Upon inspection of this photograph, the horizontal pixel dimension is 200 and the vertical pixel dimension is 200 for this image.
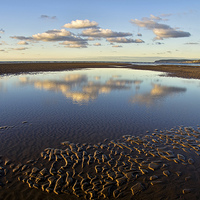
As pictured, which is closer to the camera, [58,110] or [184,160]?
[184,160]

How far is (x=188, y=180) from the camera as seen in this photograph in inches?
322

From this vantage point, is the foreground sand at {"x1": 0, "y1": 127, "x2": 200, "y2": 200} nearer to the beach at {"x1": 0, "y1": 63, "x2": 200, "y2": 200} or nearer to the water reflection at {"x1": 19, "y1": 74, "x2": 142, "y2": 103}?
the beach at {"x1": 0, "y1": 63, "x2": 200, "y2": 200}

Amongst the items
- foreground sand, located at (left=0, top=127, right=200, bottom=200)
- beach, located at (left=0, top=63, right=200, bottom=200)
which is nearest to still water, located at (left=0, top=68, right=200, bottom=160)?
beach, located at (left=0, top=63, right=200, bottom=200)

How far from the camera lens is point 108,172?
28.0 ft

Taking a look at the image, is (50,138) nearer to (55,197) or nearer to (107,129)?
(107,129)

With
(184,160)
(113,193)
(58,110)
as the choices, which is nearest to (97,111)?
(58,110)

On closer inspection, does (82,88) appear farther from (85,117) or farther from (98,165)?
(98,165)

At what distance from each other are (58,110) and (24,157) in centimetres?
907

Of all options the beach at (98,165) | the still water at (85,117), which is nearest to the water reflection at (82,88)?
the still water at (85,117)

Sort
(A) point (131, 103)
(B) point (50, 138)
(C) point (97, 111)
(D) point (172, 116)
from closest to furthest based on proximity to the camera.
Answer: (B) point (50, 138) < (D) point (172, 116) < (C) point (97, 111) < (A) point (131, 103)

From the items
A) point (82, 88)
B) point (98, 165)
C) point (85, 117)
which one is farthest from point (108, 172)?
point (82, 88)

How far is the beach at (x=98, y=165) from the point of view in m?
7.40

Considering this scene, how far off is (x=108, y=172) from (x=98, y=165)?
2.50 feet

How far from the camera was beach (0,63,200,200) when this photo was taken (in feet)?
24.3
